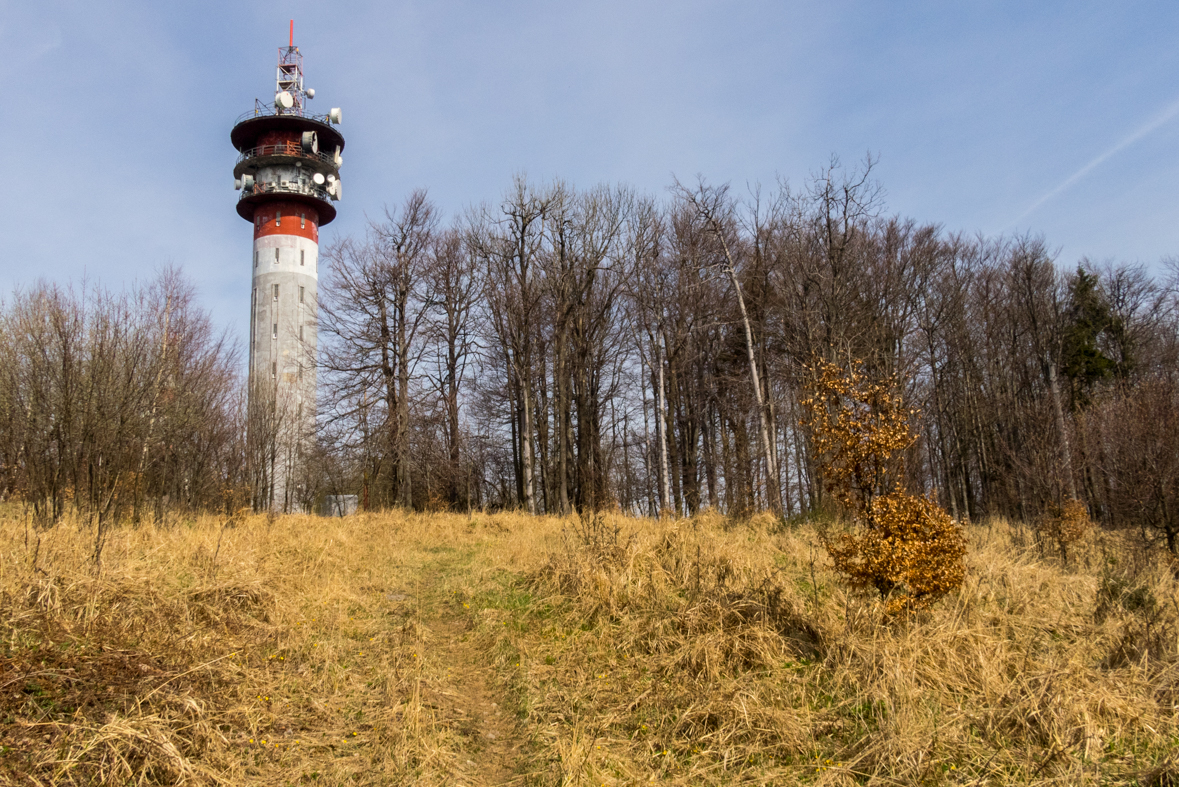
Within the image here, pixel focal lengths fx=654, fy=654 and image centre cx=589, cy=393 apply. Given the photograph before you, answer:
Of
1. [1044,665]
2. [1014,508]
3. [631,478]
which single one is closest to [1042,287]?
[1014,508]

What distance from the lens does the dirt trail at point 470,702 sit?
423 cm

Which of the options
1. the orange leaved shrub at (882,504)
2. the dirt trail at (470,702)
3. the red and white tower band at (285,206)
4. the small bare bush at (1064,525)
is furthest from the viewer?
the red and white tower band at (285,206)

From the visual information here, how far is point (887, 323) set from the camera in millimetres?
23125

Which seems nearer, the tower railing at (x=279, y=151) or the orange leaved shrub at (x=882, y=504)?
the orange leaved shrub at (x=882, y=504)

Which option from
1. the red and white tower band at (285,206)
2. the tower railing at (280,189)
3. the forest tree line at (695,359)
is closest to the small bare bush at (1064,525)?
the forest tree line at (695,359)

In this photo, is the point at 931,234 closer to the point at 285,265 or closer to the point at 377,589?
the point at 377,589

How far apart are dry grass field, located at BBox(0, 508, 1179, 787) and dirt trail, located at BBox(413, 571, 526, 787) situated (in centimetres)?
2

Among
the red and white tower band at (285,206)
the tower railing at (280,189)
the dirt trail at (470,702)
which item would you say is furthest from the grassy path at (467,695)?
the tower railing at (280,189)

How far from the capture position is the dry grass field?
375 centimetres

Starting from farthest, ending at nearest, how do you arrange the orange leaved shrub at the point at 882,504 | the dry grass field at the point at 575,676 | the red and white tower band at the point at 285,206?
the red and white tower band at the point at 285,206, the orange leaved shrub at the point at 882,504, the dry grass field at the point at 575,676

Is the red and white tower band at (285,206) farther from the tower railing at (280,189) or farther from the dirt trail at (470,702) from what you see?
the dirt trail at (470,702)

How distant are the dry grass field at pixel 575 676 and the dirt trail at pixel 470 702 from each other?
0.02 metres

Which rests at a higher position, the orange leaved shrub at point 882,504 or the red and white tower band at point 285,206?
the red and white tower band at point 285,206

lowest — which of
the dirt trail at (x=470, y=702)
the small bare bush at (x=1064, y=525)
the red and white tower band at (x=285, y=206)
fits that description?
the dirt trail at (x=470, y=702)
